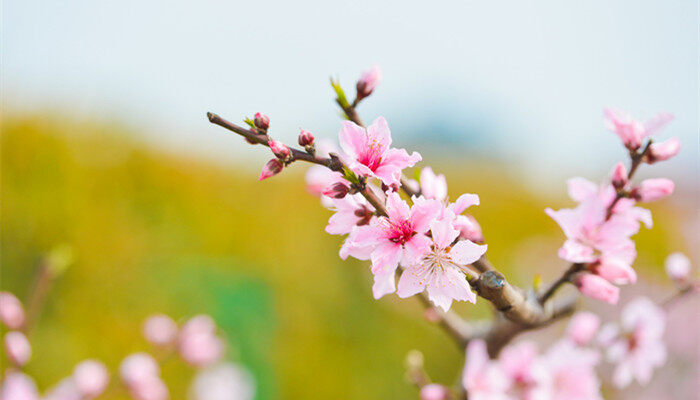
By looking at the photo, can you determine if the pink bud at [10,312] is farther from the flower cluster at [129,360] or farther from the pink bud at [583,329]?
the pink bud at [583,329]

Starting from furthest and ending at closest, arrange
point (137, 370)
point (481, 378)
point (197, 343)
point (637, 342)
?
point (197, 343), point (137, 370), point (637, 342), point (481, 378)

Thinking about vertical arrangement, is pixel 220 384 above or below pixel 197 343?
below

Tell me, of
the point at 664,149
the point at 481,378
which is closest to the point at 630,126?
the point at 664,149

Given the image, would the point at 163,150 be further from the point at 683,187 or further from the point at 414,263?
the point at 683,187

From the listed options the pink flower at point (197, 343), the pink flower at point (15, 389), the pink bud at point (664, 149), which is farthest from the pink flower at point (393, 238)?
the pink flower at point (15, 389)

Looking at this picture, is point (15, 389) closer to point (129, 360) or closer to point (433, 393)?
point (129, 360)

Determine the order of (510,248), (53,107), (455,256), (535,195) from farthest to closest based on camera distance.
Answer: (535,195) → (510,248) → (53,107) → (455,256)

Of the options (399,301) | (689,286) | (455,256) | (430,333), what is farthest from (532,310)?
(430,333)
